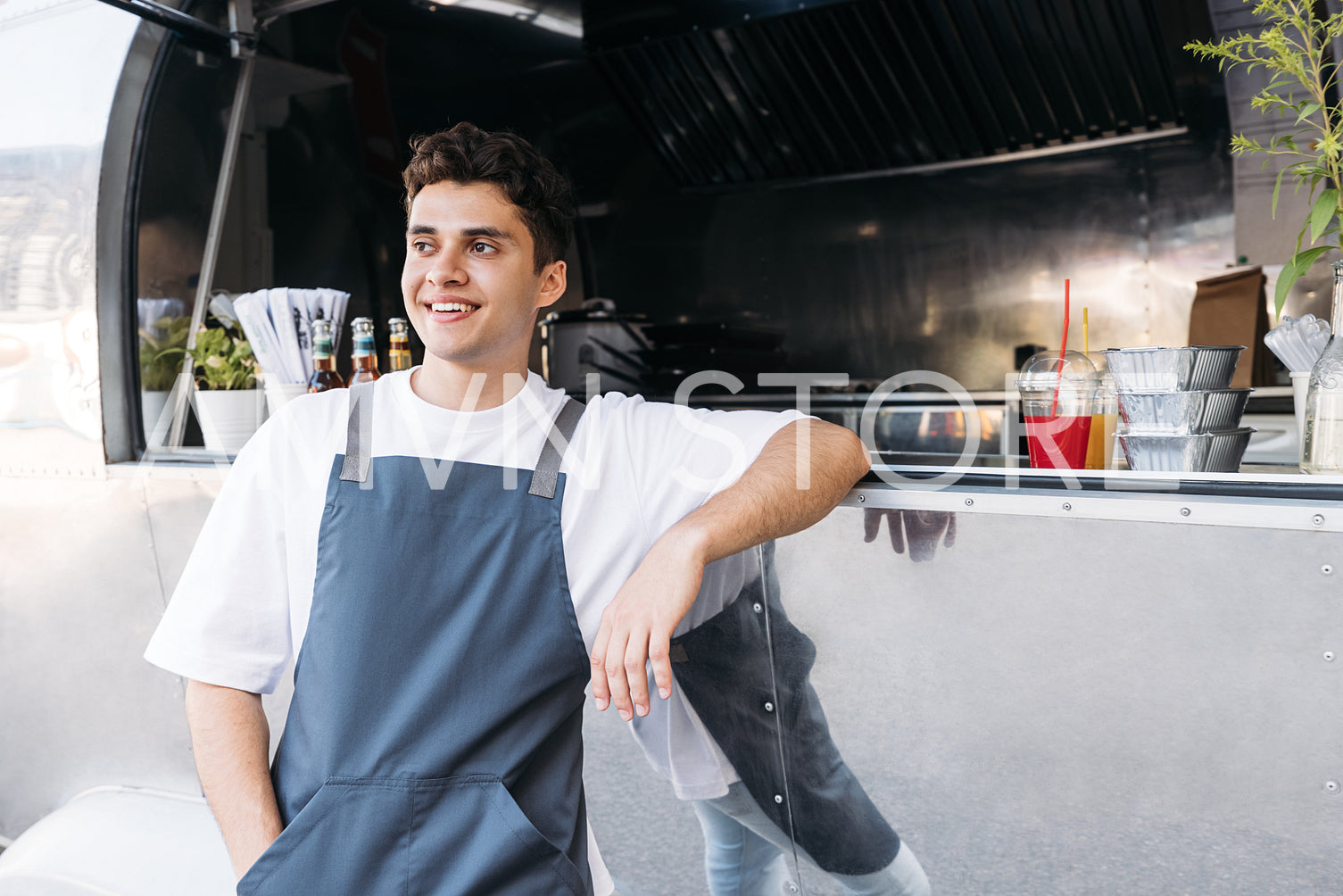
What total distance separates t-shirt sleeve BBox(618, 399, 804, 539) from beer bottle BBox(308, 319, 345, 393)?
779 millimetres

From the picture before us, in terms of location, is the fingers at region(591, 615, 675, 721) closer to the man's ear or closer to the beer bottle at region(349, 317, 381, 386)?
the man's ear

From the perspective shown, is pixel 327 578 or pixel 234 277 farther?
pixel 234 277

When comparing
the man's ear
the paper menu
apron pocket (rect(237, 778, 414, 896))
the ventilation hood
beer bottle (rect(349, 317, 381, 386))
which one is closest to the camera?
apron pocket (rect(237, 778, 414, 896))

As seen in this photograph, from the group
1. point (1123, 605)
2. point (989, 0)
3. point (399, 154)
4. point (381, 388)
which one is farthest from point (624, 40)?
point (1123, 605)

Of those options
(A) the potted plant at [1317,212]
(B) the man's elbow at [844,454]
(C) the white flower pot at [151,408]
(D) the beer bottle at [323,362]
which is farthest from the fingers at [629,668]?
(C) the white flower pot at [151,408]

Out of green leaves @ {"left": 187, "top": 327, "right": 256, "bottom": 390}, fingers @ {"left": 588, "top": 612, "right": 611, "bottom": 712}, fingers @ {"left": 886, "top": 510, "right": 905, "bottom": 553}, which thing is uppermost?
green leaves @ {"left": 187, "top": 327, "right": 256, "bottom": 390}

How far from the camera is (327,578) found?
119cm

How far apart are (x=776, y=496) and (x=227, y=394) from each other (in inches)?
52.2

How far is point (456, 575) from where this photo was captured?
3.80 feet

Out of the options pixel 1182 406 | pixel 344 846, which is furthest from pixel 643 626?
pixel 1182 406

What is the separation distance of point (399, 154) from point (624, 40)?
821 mm

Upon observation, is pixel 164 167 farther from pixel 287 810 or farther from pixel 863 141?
pixel 863 141

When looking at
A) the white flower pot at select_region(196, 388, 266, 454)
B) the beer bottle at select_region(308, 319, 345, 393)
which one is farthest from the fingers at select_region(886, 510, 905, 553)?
the white flower pot at select_region(196, 388, 266, 454)

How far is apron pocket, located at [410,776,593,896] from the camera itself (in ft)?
3.62
